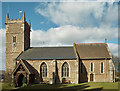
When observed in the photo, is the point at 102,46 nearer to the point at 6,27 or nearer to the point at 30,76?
the point at 30,76

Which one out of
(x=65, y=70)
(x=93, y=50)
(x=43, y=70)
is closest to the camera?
(x=65, y=70)

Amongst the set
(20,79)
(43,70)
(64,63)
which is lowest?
(20,79)

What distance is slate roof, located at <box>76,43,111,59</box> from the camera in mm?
33719

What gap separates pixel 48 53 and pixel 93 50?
13.0 metres

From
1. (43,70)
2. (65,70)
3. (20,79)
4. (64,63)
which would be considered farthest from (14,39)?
(65,70)

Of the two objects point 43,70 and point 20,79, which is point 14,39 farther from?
point 20,79

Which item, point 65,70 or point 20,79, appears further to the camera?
point 65,70

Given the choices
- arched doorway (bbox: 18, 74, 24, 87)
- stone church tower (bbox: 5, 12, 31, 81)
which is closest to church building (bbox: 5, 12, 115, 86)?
stone church tower (bbox: 5, 12, 31, 81)

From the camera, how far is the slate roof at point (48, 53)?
32.7 meters

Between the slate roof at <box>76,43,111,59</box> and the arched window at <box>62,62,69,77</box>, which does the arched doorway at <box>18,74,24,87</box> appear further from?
the slate roof at <box>76,43,111,59</box>

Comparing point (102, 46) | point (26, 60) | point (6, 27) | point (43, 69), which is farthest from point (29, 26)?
point (102, 46)

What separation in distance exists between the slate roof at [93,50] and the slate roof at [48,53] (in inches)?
103

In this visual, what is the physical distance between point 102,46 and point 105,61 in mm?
5692

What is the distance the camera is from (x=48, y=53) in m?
34.5
